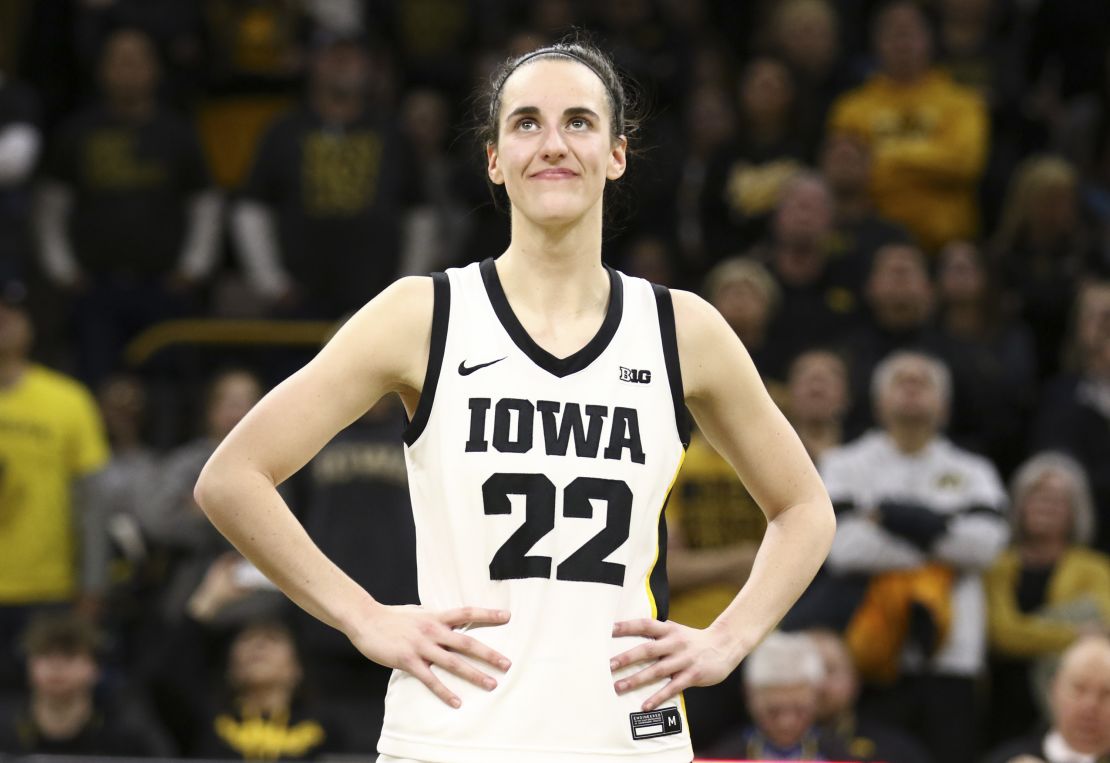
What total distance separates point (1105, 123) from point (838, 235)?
8.06 ft

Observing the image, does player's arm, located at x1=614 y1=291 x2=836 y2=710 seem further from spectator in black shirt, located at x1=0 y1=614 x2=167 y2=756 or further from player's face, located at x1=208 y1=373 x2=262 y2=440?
player's face, located at x1=208 y1=373 x2=262 y2=440

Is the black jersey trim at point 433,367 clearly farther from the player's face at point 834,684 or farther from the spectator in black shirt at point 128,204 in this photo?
the spectator in black shirt at point 128,204

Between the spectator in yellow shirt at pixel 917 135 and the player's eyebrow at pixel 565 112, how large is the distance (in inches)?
248

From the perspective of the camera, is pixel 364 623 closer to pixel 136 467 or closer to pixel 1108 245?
pixel 136 467

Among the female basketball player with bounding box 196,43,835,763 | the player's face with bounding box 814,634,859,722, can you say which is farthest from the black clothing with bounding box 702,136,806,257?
the female basketball player with bounding box 196,43,835,763

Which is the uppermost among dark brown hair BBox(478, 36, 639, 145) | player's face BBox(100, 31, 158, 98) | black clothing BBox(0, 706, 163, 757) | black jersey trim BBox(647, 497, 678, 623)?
player's face BBox(100, 31, 158, 98)

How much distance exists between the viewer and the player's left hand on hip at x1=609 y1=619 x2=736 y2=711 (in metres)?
3.16

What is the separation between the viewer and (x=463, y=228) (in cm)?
1005

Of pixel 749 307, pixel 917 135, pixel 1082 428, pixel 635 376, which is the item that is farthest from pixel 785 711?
pixel 917 135

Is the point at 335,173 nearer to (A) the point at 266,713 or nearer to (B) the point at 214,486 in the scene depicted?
Answer: (A) the point at 266,713

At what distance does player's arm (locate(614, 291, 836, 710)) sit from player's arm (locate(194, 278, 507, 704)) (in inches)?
17.8

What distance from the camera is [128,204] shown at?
9.79 m

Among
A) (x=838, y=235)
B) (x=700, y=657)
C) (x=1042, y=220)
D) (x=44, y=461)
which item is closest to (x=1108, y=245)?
(x=1042, y=220)

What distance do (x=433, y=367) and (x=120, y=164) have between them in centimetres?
696
